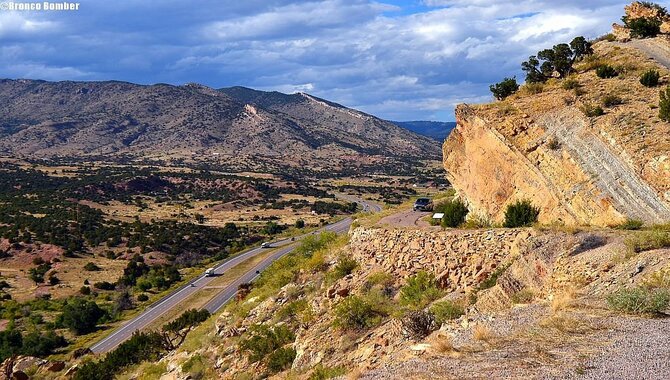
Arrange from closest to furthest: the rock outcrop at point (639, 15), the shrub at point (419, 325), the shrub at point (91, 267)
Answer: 1. the shrub at point (419, 325)
2. the rock outcrop at point (639, 15)
3. the shrub at point (91, 267)

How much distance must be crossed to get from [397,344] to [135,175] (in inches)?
5004

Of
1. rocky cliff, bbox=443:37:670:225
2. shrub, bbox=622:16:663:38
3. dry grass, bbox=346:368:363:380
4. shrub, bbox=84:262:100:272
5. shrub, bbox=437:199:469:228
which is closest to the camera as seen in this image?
dry grass, bbox=346:368:363:380

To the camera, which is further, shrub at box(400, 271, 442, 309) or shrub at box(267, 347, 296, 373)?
shrub at box(267, 347, 296, 373)

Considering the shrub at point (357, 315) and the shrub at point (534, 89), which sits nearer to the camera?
the shrub at point (357, 315)

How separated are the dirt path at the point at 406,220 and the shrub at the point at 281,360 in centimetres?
790

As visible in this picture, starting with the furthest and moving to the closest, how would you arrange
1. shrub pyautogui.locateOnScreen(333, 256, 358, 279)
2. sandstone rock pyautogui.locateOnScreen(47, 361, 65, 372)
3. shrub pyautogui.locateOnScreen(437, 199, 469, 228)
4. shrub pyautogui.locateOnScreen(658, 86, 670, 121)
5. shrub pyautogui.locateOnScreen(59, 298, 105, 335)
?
1. shrub pyautogui.locateOnScreen(59, 298, 105, 335)
2. sandstone rock pyautogui.locateOnScreen(47, 361, 65, 372)
3. shrub pyautogui.locateOnScreen(437, 199, 469, 228)
4. shrub pyautogui.locateOnScreen(333, 256, 358, 279)
5. shrub pyautogui.locateOnScreen(658, 86, 670, 121)

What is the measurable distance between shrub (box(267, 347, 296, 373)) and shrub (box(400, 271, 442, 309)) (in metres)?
4.14

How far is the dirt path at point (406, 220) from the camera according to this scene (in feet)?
81.7

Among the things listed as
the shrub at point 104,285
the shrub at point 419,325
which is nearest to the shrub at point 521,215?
the shrub at point 419,325

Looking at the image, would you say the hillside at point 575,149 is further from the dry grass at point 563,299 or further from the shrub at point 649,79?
the dry grass at point 563,299

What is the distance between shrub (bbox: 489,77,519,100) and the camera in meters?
29.5

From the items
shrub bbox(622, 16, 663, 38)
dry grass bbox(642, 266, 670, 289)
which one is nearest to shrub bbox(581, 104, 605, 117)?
dry grass bbox(642, 266, 670, 289)

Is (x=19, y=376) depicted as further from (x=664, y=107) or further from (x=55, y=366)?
(x=664, y=107)

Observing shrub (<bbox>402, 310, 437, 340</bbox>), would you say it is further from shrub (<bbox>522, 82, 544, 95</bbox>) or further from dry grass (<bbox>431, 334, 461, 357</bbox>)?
shrub (<bbox>522, 82, 544, 95</bbox>)
